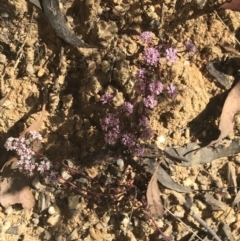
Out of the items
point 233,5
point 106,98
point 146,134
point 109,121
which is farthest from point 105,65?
point 233,5

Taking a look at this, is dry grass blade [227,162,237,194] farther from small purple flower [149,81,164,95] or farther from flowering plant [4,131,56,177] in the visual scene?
flowering plant [4,131,56,177]

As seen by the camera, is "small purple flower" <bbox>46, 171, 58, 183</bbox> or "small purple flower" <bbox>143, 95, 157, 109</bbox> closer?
"small purple flower" <bbox>143, 95, 157, 109</bbox>

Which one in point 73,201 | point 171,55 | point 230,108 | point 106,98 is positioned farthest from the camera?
point 73,201

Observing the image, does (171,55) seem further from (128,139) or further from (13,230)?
(13,230)

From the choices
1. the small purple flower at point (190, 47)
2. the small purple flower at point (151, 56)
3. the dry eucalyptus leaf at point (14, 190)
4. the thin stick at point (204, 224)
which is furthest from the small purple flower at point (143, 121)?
the dry eucalyptus leaf at point (14, 190)

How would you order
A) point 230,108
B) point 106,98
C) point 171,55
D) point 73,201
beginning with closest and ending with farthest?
1. point 171,55
2. point 106,98
3. point 230,108
4. point 73,201

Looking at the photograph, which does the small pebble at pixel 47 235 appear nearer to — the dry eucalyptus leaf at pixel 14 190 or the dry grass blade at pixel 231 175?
the dry eucalyptus leaf at pixel 14 190

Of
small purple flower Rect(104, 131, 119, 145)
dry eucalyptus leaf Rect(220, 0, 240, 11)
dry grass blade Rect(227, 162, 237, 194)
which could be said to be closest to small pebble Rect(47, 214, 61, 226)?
small purple flower Rect(104, 131, 119, 145)
